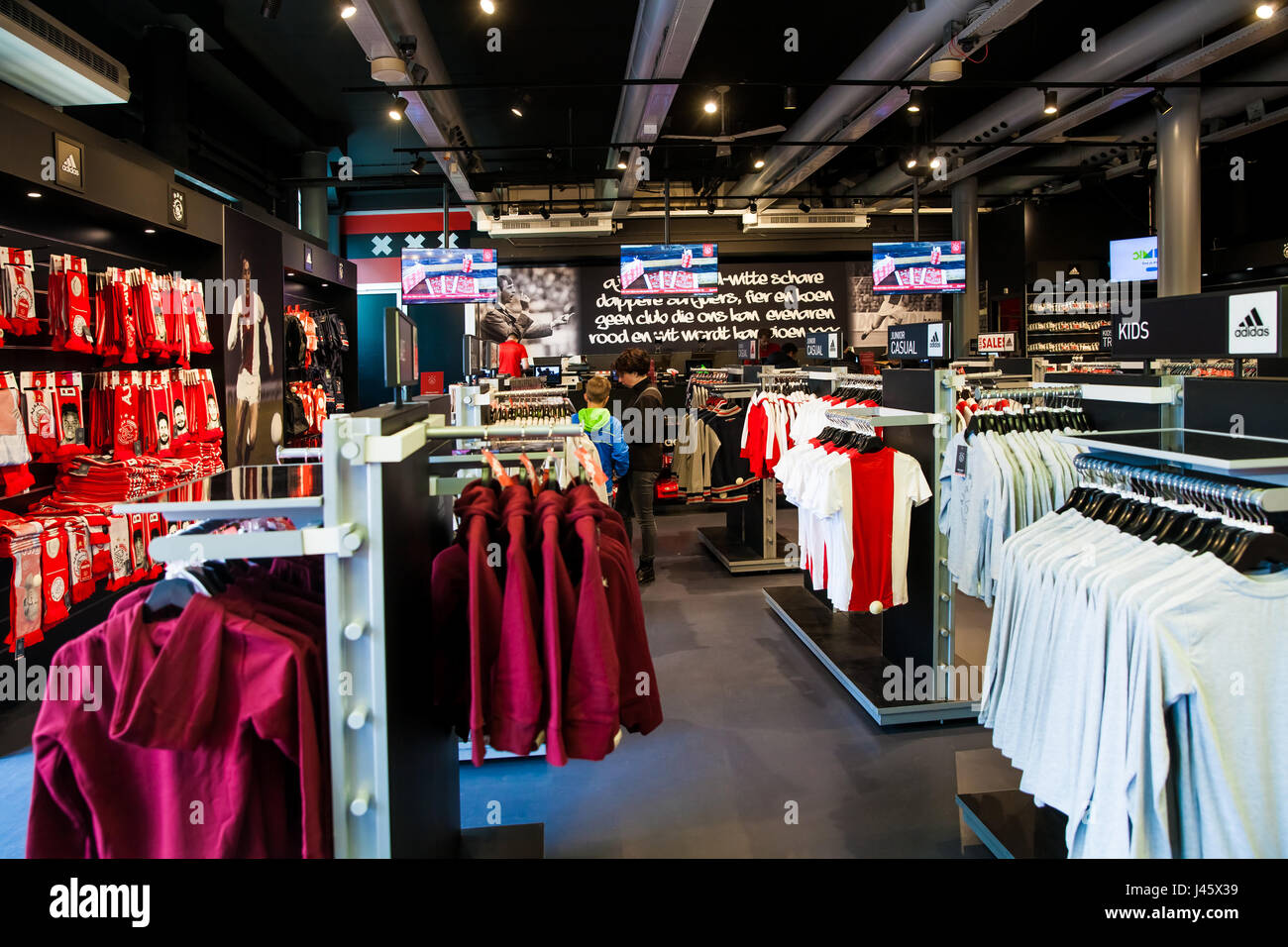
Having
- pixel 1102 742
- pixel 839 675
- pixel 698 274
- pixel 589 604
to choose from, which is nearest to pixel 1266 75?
pixel 698 274

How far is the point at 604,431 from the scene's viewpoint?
216 inches

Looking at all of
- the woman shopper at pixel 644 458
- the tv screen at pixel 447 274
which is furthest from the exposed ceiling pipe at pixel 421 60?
the woman shopper at pixel 644 458

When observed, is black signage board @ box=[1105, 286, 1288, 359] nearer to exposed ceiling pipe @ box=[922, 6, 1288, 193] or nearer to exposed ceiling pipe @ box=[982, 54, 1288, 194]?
exposed ceiling pipe @ box=[922, 6, 1288, 193]

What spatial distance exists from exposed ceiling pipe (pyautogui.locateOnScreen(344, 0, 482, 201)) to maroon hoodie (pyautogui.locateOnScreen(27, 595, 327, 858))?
5.01m

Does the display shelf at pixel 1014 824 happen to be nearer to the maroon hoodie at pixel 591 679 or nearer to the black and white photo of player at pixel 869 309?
the maroon hoodie at pixel 591 679

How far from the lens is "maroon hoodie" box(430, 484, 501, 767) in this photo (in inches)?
73.9

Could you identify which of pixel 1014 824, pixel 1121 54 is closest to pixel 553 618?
pixel 1014 824

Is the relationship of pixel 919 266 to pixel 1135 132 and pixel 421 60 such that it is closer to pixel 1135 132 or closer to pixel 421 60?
Answer: pixel 1135 132

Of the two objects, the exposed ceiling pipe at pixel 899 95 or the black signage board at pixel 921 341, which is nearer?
the black signage board at pixel 921 341

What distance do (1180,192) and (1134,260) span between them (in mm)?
2470

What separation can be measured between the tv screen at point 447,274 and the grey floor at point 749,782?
6.54m

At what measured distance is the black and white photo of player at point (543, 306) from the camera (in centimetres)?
1322

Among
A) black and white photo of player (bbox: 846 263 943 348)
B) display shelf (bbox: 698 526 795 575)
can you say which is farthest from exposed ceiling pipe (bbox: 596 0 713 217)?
black and white photo of player (bbox: 846 263 943 348)
